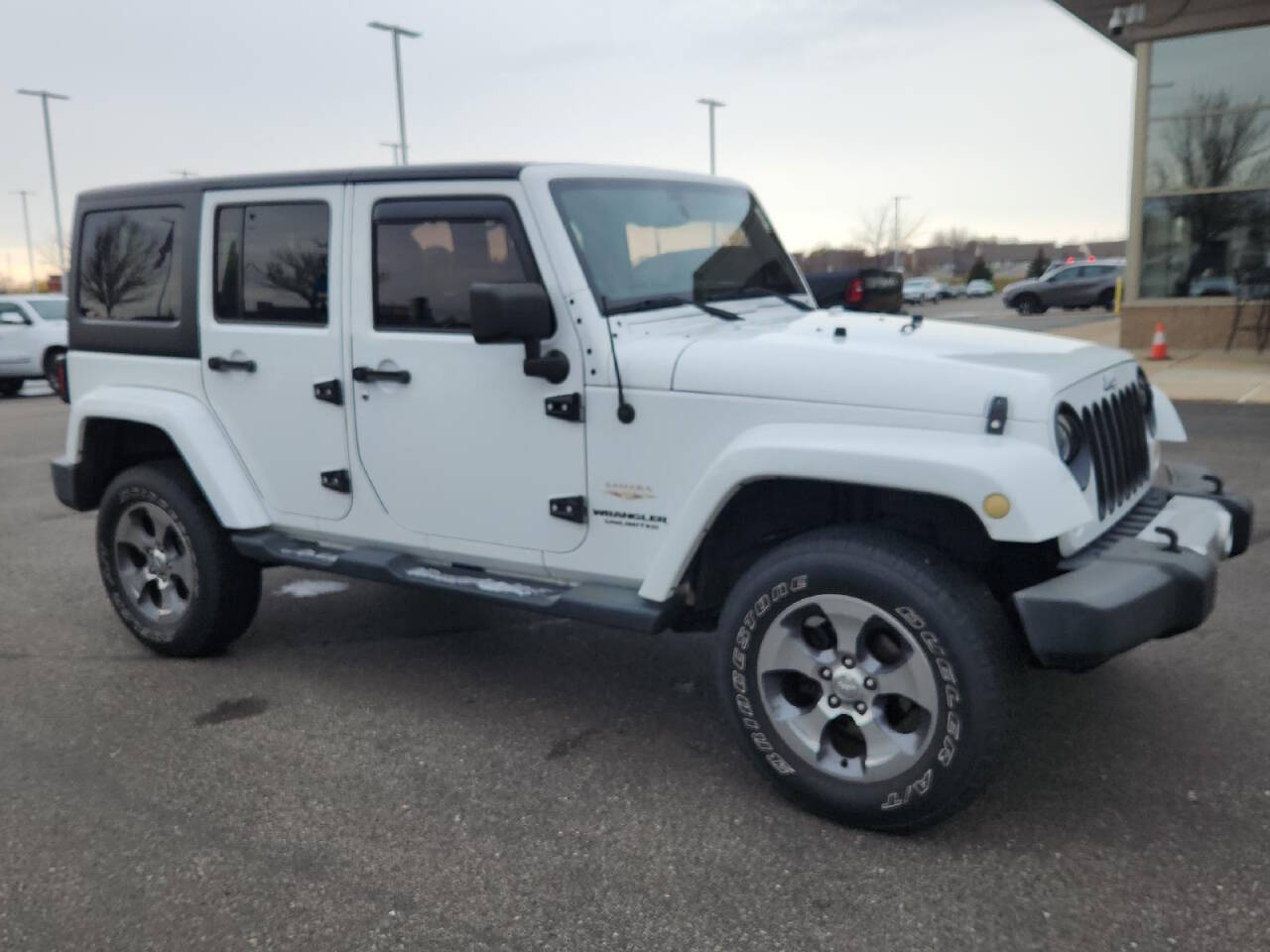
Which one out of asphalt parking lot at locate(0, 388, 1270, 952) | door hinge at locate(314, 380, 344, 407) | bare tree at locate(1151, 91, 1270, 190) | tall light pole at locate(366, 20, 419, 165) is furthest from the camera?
tall light pole at locate(366, 20, 419, 165)

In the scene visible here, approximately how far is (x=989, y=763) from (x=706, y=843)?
32.0 inches

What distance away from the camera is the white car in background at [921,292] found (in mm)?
49500

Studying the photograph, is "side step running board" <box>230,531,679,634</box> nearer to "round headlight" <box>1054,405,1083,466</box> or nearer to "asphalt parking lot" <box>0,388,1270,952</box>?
"asphalt parking lot" <box>0,388,1270,952</box>

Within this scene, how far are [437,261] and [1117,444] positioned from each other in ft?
7.64

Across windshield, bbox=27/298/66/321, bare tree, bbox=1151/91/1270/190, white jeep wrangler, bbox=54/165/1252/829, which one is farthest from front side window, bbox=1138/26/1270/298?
windshield, bbox=27/298/66/321

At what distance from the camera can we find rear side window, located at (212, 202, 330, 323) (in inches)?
165

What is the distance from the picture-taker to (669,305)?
12.5 ft

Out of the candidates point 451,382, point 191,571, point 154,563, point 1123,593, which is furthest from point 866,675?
point 154,563

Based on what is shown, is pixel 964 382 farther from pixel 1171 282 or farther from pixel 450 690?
pixel 1171 282

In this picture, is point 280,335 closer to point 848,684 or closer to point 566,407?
point 566,407

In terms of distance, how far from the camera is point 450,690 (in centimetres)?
441

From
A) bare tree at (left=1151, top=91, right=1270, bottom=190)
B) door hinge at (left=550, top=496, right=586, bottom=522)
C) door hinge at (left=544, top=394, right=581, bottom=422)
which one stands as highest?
bare tree at (left=1151, top=91, right=1270, bottom=190)

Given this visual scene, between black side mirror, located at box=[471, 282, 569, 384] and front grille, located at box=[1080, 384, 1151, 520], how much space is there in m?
1.61

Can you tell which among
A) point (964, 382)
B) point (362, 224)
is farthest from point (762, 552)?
point (362, 224)
